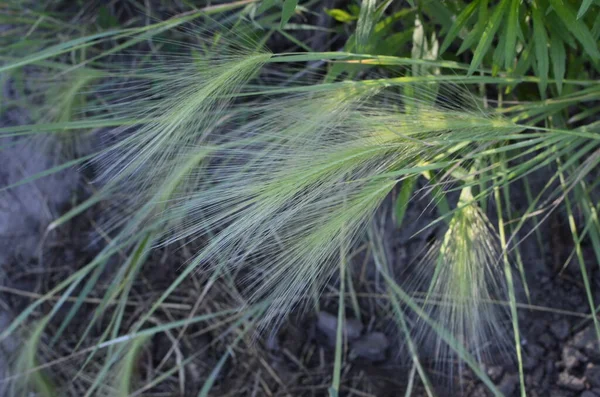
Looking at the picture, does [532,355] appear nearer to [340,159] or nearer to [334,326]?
[334,326]

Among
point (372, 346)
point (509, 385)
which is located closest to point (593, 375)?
point (509, 385)

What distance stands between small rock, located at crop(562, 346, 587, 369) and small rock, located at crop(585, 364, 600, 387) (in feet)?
0.07

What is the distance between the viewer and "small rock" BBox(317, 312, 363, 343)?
1.52 meters

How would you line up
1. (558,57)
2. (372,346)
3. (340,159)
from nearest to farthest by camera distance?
(340,159) → (558,57) → (372,346)

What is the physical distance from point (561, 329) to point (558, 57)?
0.59 meters

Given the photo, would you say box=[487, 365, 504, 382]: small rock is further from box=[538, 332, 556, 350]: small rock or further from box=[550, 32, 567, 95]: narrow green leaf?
box=[550, 32, 567, 95]: narrow green leaf

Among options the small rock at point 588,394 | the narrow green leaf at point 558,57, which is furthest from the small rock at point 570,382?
the narrow green leaf at point 558,57

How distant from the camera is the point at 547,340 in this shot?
1.39m

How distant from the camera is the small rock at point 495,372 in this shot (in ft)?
4.58

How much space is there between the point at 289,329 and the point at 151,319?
0.36 metres

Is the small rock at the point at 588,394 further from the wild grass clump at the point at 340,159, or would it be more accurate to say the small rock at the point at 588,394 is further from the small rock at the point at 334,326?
the small rock at the point at 334,326

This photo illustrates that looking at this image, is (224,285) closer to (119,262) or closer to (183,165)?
(119,262)

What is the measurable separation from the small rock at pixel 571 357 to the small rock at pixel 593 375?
2cm

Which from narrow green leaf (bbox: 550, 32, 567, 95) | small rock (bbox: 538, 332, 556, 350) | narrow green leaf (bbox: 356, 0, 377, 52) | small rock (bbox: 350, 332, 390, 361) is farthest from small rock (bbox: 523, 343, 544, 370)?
narrow green leaf (bbox: 356, 0, 377, 52)
